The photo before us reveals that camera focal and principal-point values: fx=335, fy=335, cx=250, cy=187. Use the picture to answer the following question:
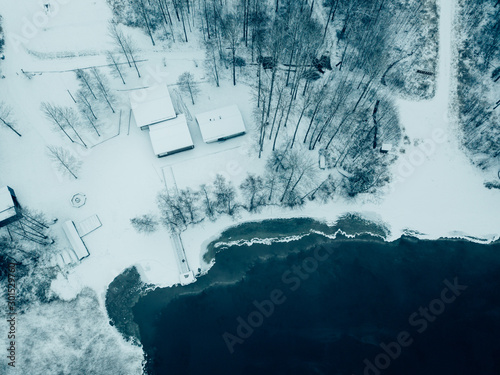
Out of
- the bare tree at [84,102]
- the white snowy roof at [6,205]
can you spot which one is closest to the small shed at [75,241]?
the white snowy roof at [6,205]

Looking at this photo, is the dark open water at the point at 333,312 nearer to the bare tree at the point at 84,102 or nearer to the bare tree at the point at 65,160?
the bare tree at the point at 65,160

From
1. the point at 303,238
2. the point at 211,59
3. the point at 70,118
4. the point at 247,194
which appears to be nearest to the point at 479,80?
the point at 303,238

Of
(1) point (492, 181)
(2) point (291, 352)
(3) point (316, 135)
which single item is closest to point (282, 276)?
(2) point (291, 352)

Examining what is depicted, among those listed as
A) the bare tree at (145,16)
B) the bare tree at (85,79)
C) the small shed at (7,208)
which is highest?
the bare tree at (145,16)

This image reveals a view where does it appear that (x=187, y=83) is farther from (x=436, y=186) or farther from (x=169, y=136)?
(x=436, y=186)

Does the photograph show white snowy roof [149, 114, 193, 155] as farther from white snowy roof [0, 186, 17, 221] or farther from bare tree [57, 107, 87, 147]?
white snowy roof [0, 186, 17, 221]

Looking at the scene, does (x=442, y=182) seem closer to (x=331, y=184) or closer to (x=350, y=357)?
(x=331, y=184)
